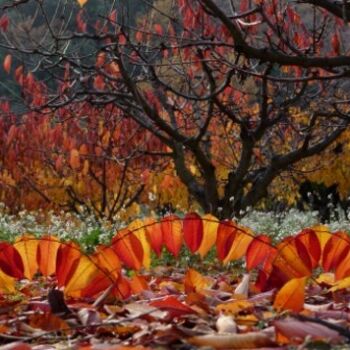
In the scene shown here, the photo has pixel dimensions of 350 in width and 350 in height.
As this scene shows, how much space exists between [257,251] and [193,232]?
0.22 meters

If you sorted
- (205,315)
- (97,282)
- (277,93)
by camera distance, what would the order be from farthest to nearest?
→ (277,93), (97,282), (205,315)

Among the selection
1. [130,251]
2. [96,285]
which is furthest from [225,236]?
[96,285]

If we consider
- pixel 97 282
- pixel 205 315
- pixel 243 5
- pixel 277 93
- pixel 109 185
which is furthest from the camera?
pixel 109 185

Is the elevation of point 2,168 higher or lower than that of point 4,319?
higher

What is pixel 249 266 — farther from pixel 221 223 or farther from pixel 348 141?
pixel 348 141

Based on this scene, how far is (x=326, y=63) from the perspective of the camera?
3852 mm

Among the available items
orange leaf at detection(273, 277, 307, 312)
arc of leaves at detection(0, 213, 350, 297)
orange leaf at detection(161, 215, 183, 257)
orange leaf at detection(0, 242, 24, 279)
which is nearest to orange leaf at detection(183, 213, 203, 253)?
arc of leaves at detection(0, 213, 350, 297)

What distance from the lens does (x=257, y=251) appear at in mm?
2420

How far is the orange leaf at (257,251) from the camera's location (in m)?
2.40

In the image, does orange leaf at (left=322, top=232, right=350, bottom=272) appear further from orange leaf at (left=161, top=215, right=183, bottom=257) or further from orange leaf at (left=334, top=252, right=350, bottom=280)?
orange leaf at (left=161, top=215, right=183, bottom=257)

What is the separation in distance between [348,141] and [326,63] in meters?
9.38

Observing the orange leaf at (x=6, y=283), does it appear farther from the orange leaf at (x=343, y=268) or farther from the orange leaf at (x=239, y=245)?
the orange leaf at (x=343, y=268)

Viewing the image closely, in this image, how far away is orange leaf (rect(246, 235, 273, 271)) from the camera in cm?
240

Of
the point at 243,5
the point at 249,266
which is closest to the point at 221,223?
the point at 249,266
